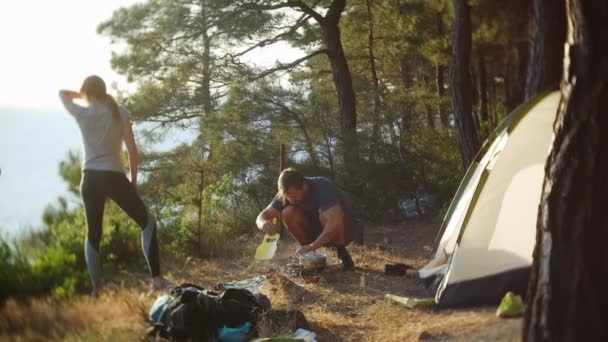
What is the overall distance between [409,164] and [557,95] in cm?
652

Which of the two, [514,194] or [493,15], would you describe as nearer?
[514,194]

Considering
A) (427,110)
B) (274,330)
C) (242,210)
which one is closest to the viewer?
(274,330)

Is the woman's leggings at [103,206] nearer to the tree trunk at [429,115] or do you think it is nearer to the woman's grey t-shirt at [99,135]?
the woman's grey t-shirt at [99,135]

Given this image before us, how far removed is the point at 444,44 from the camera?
11836 millimetres

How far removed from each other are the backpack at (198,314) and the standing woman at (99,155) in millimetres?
1140

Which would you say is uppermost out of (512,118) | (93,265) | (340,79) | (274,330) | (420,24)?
(420,24)

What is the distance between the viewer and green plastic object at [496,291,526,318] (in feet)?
14.7

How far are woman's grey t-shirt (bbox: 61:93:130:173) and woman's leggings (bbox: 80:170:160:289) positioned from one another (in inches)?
2.6

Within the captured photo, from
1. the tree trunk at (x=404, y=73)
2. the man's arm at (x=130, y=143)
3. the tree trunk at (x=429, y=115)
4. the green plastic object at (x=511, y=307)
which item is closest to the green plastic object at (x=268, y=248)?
the man's arm at (x=130, y=143)

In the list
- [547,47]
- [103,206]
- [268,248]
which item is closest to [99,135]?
[103,206]

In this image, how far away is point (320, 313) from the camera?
16.8 ft

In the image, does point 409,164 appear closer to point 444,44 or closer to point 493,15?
point 444,44

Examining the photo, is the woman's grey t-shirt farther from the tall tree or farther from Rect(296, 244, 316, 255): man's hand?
the tall tree

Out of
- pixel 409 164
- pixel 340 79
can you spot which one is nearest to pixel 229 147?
pixel 340 79
